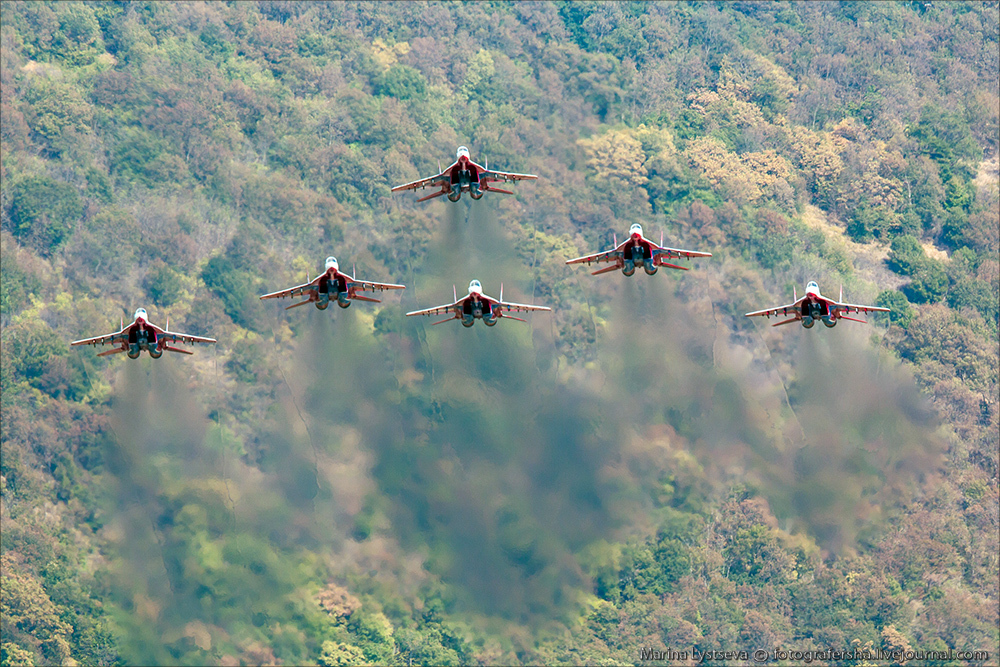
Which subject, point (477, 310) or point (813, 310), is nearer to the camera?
point (477, 310)

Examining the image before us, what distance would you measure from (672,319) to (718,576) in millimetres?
26834

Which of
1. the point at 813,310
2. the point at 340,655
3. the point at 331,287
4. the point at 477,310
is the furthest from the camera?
the point at 340,655

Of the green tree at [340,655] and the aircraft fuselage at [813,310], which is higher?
the green tree at [340,655]

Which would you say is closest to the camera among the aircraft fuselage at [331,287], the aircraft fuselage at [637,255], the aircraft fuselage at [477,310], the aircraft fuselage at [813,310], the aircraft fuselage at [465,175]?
the aircraft fuselage at [477,310]

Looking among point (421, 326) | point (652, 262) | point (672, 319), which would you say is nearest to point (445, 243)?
point (421, 326)

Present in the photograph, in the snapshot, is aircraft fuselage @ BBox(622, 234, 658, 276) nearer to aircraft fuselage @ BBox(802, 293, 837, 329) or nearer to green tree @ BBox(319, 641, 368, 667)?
aircraft fuselage @ BBox(802, 293, 837, 329)

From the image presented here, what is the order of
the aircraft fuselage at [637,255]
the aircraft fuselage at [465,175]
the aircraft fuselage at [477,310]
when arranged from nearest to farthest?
the aircraft fuselage at [477,310]
the aircraft fuselage at [637,255]
the aircraft fuselage at [465,175]

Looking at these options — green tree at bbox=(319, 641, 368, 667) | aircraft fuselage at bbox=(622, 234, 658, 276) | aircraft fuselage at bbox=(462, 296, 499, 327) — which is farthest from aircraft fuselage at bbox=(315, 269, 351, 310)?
green tree at bbox=(319, 641, 368, 667)

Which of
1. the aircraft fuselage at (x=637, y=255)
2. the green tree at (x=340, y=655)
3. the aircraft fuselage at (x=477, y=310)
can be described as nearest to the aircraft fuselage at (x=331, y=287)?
the aircraft fuselage at (x=477, y=310)

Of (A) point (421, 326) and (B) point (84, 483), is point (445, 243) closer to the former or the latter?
(A) point (421, 326)

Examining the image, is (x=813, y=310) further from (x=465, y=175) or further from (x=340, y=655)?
(x=340, y=655)

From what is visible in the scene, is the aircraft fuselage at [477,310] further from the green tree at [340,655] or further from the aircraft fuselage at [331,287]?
the green tree at [340,655]

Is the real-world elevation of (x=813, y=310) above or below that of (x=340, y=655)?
below

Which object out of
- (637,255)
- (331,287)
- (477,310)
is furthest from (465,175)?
(637,255)
